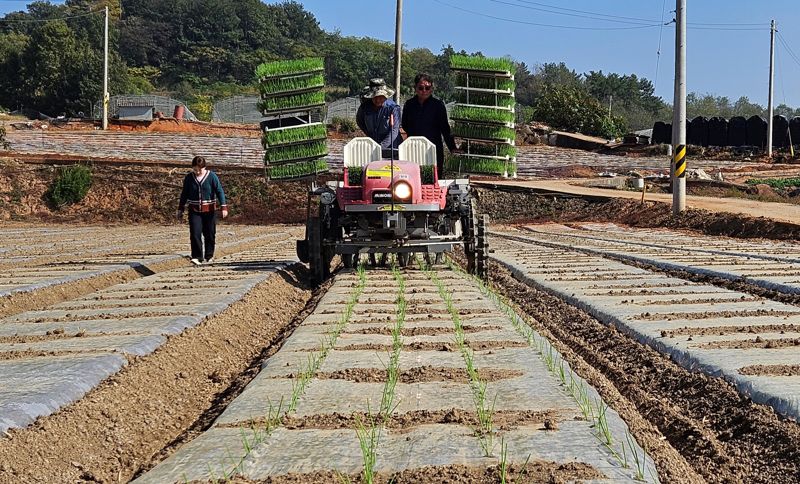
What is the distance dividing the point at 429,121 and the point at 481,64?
1022 mm

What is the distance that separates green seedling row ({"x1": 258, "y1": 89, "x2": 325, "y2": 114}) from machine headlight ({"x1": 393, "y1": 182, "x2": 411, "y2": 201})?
202 centimetres

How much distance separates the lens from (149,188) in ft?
104

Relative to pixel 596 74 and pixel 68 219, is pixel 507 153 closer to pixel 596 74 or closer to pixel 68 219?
pixel 68 219

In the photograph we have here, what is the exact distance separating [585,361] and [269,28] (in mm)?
104491

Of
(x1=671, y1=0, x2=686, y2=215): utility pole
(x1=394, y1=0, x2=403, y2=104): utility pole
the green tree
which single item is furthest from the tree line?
(x1=671, y1=0, x2=686, y2=215): utility pole

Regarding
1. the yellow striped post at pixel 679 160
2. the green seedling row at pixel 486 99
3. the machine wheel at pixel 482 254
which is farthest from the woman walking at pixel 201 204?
the yellow striped post at pixel 679 160

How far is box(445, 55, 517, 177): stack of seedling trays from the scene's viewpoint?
472 inches

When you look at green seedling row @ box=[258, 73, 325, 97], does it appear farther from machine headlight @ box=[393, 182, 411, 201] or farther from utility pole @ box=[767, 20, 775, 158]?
utility pole @ box=[767, 20, 775, 158]

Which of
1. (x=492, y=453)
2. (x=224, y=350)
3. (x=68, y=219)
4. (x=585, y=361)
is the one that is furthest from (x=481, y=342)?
(x=68, y=219)

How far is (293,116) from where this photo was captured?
12.2m

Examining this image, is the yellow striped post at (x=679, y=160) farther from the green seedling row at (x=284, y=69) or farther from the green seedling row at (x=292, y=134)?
the green seedling row at (x=284, y=69)

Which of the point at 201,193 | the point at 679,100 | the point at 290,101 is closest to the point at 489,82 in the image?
the point at 290,101

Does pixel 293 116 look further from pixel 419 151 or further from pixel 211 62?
pixel 211 62

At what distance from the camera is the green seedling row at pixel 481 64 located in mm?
11961
